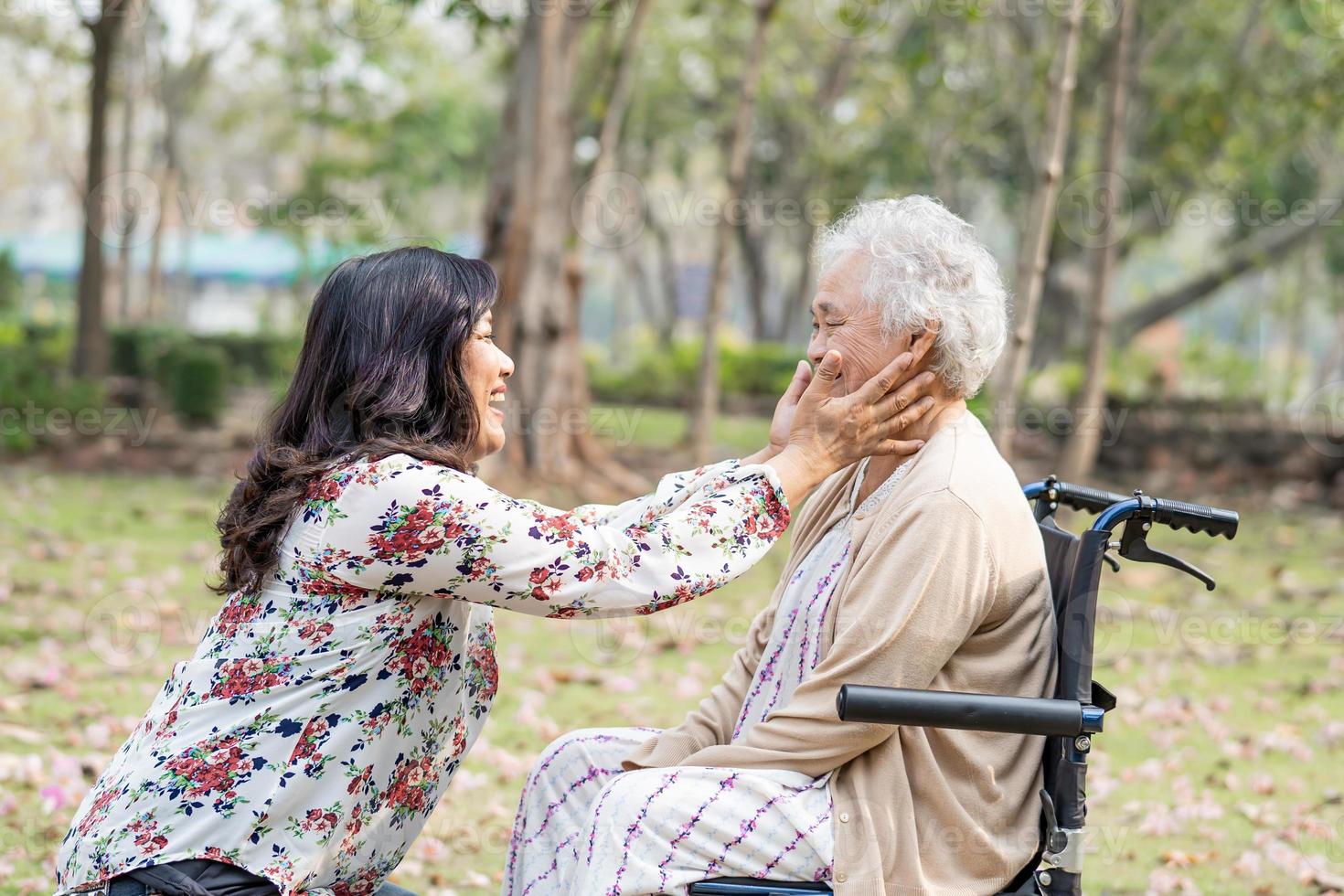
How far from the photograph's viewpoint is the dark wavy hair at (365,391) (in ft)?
7.26

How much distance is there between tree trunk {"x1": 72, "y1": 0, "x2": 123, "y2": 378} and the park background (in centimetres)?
4

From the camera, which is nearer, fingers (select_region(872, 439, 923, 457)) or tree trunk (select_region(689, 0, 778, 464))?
fingers (select_region(872, 439, 923, 457))

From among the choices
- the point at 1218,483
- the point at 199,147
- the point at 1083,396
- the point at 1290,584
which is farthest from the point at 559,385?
the point at 199,147

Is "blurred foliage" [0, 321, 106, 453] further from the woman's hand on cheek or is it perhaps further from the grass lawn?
the woman's hand on cheek

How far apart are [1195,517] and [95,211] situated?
12070 mm

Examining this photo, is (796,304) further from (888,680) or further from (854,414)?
(888,680)

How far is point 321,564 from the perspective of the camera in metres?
2.15

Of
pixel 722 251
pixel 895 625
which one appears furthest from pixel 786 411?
pixel 722 251

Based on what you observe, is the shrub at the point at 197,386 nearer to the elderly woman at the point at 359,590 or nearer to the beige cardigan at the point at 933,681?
the elderly woman at the point at 359,590

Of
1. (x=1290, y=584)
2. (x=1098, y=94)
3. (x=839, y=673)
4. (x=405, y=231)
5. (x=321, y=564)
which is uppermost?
(x=1098, y=94)

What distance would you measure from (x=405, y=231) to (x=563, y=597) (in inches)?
921

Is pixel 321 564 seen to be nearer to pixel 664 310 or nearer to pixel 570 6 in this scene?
pixel 570 6

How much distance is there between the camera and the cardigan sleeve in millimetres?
2236

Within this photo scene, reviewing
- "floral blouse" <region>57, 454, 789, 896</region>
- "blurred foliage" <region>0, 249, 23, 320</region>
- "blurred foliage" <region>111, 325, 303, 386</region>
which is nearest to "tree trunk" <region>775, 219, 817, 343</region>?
"blurred foliage" <region>111, 325, 303, 386</region>
